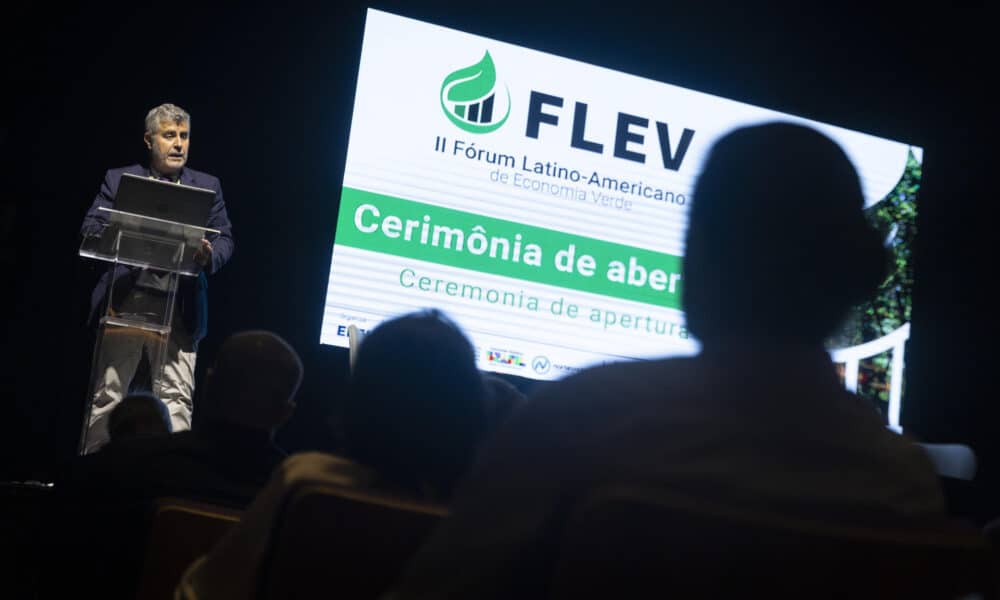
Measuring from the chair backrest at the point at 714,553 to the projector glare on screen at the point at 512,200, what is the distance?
13.2 feet

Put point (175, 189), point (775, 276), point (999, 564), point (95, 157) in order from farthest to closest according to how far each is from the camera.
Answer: point (95, 157)
point (175, 189)
point (999, 564)
point (775, 276)

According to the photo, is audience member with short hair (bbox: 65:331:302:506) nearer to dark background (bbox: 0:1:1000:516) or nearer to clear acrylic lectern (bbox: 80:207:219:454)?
clear acrylic lectern (bbox: 80:207:219:454)

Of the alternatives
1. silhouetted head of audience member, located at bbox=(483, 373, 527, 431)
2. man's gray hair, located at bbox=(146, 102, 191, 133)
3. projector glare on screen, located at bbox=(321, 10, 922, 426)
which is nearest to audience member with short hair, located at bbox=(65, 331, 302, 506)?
silhouetted head of audience member, located at bbox=(483, 373, 527, 431)

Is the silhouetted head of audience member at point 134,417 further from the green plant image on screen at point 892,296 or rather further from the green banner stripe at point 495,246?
the green plant image on screen at point 892,296

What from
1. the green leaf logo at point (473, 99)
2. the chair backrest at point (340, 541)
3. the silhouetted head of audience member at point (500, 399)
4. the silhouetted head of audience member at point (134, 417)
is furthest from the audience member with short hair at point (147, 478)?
the green leaf logo at point (473, 99)

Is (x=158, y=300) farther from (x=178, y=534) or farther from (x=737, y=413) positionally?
(x=737, y=413)

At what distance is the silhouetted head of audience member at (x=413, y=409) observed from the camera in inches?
48.5

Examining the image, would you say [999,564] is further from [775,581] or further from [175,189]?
[175,189]

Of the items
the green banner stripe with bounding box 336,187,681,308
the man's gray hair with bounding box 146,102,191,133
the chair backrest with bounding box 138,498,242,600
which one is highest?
the man's gray hair with bounding box 146,102,191,133

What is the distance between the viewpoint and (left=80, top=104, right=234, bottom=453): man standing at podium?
3.69 m

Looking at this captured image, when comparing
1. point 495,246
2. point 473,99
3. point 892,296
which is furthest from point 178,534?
point 892,296

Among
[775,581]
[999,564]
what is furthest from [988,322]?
[775,581]

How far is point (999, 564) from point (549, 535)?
21.7 inches

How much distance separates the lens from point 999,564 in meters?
1.01
